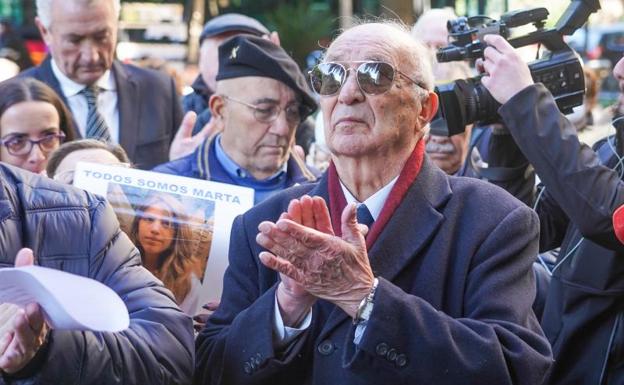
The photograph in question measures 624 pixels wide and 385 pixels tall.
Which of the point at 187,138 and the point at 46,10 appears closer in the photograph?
the point at 187,138

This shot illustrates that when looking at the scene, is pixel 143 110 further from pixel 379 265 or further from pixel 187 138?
pixel 379 265

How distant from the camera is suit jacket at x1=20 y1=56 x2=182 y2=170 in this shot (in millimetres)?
6023

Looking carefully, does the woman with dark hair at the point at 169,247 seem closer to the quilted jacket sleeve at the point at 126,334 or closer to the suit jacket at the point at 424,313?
the suit jacket at the point at 424,313

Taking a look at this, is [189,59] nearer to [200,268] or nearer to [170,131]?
[170,131]

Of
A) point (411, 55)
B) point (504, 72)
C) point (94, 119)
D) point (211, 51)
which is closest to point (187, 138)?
point (94, 119)

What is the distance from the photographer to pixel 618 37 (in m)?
30.5

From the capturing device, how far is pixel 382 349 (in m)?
2.84

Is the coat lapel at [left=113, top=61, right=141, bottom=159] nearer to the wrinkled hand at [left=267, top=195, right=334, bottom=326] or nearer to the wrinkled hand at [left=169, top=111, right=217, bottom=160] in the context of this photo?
the wrinkled hand at [left=169, top=111, right=217, bottom=160]

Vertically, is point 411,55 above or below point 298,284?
above

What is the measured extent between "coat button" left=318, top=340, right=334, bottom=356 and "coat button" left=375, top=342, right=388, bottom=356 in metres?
0.24

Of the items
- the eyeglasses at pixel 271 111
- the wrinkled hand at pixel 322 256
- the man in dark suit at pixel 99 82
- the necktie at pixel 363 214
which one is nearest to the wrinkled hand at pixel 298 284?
the wrinkled hand at pixel 322 256

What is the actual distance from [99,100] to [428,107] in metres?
2.98

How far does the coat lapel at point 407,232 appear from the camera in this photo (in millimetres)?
3125

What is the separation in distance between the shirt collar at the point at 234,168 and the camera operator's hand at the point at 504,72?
4.27 ft
